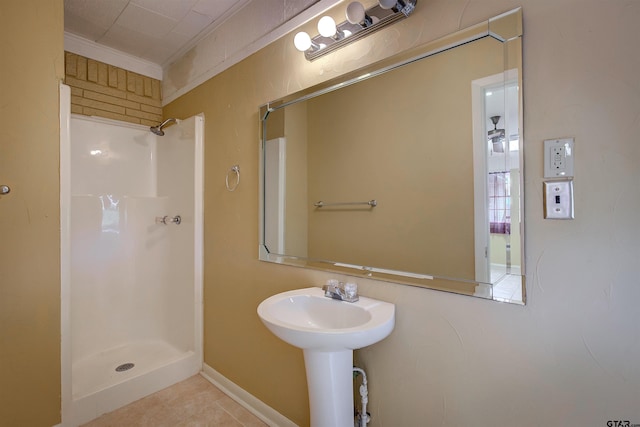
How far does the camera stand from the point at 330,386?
3.94 ft

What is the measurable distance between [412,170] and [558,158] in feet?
1.61

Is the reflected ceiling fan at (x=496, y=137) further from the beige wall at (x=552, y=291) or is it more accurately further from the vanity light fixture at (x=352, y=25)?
the vanity light fixture at (x=352, y=25)

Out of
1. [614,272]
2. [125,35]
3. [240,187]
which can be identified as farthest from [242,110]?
[614,272]

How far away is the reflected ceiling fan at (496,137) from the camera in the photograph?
100 cm

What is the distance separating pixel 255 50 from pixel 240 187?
32.9 inches

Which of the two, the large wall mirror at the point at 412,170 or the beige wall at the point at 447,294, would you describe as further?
the large wall mirror at the point at 412,170

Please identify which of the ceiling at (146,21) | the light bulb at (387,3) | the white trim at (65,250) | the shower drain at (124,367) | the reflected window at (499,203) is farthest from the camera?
the shower drain at (124,367)

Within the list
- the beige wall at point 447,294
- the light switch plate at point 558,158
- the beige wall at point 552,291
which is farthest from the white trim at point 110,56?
the light switch plate at point 558,158

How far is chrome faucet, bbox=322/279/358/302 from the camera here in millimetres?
1311

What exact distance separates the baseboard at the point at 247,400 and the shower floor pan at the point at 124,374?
0.17 m

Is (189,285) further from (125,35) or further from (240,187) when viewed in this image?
(125,35)

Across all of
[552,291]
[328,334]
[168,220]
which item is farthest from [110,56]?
[552,291]

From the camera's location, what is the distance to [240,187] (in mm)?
1971

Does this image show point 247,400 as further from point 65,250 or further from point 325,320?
point 65,250
